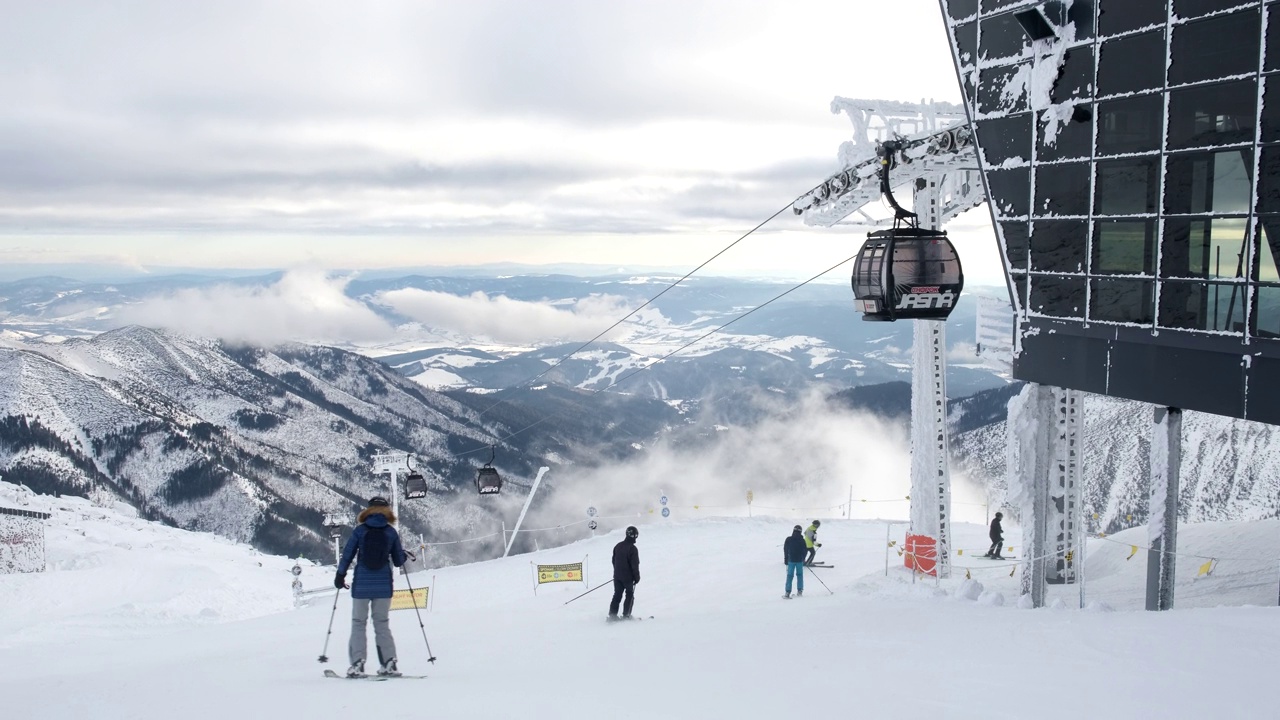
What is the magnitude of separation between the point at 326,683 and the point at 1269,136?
12.4 meters

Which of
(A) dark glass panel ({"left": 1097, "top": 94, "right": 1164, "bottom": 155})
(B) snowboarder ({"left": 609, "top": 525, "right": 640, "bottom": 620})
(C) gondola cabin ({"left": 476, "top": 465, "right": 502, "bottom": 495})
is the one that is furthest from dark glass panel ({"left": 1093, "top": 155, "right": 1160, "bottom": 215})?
(C) gondola cabin ({"left": 476, "top": 465, "right": 502, "bottom": 495})

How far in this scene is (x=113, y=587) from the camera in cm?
2766

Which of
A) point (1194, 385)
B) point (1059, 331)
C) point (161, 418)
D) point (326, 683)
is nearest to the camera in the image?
point (326, 683)

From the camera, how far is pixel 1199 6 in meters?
10.9

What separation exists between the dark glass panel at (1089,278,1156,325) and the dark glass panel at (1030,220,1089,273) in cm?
45

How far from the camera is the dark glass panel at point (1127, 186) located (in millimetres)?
11930

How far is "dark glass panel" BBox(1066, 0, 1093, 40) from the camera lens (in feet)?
40.3

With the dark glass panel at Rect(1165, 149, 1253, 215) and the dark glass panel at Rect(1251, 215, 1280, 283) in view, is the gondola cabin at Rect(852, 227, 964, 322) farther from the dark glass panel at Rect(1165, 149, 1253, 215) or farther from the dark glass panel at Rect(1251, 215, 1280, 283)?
the dark glass panel at Rect(1251, 215, 1280, 283)

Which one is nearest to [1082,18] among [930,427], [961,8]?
[961,8]

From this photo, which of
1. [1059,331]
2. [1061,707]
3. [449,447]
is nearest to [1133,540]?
[1059,331]

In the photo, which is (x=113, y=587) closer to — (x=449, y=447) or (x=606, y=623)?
(x=606, y=623)

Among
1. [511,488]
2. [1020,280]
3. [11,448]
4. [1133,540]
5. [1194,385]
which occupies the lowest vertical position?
[511,488]

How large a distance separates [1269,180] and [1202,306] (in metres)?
1.86

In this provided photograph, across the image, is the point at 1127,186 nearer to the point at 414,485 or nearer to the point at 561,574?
the point at 561,574
